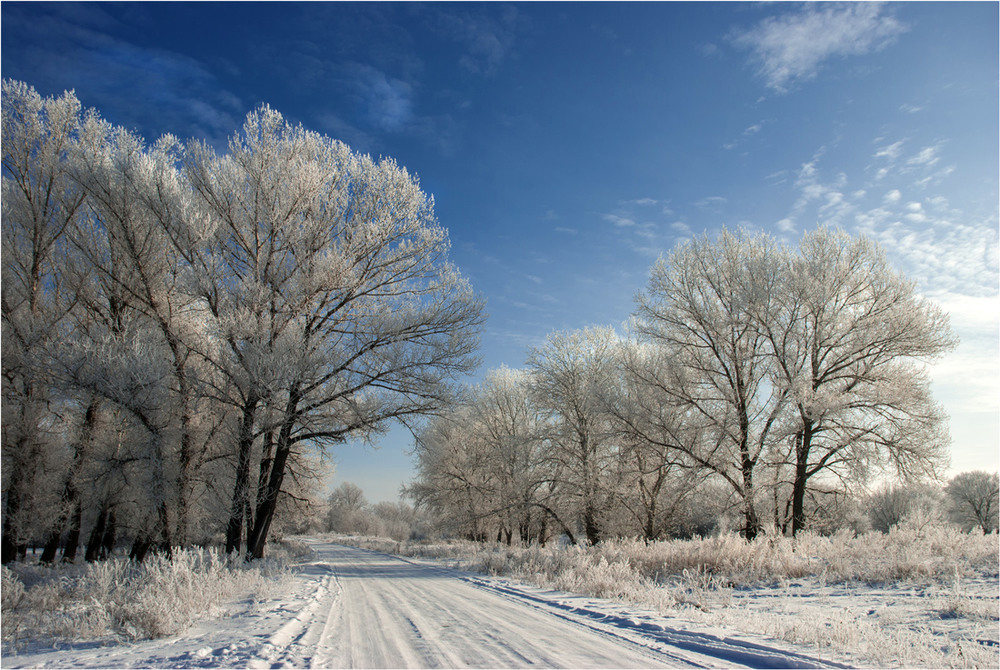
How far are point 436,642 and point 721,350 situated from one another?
16.2m

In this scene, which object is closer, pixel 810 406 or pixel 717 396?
pixel 810 406

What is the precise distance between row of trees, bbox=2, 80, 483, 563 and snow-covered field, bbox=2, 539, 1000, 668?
5.44m

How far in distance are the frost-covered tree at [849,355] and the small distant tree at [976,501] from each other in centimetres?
3339

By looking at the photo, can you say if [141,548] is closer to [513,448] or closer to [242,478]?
[242,478]

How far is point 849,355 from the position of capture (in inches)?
661

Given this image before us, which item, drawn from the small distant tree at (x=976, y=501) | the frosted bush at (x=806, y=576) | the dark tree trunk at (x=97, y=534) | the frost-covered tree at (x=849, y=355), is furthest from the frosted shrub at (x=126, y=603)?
the small distant tree at (x=976, y=501)

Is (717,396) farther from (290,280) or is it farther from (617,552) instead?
(290,280)

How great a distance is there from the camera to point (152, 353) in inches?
457

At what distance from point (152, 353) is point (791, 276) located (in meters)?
19.3

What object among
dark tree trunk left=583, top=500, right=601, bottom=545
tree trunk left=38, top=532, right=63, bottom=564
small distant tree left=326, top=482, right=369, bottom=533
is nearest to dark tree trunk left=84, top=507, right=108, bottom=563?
tree trunk left=38, top=532, right=63, bottom=564

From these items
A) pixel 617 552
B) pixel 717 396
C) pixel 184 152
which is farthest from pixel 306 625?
pixel 717 396

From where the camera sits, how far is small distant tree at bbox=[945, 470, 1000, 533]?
40531 millimetres

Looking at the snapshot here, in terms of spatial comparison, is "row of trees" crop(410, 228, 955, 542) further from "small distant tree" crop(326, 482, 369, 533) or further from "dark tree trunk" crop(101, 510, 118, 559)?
"small distant tree" crop(326, 482, 369, 533)

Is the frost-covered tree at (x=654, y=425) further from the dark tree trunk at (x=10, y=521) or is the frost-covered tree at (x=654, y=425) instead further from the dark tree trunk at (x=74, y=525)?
the dark tree trunk at (x=10, y=521)
